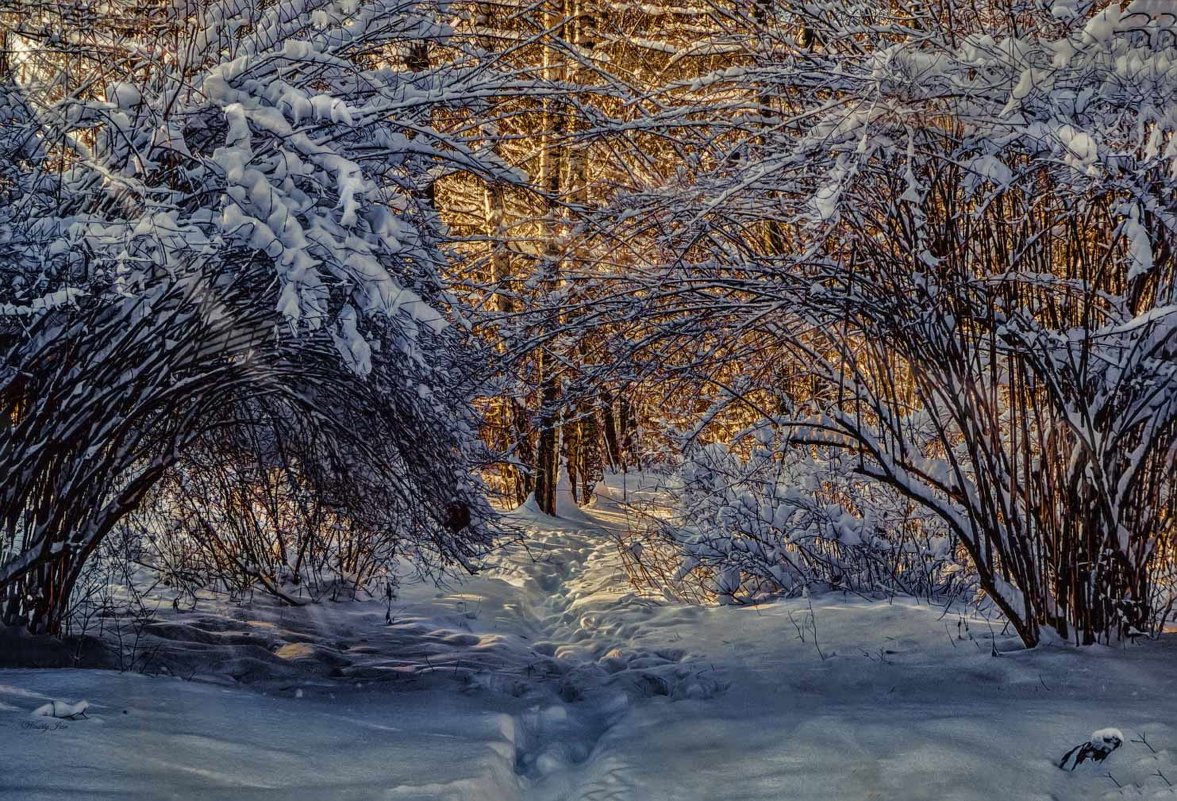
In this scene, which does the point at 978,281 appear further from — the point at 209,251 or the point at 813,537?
the point at 813,537

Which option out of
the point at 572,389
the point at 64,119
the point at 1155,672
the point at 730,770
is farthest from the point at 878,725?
the point at 64,119

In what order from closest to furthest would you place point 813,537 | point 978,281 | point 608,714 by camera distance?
point 978,281, point 608,714, point 813,537

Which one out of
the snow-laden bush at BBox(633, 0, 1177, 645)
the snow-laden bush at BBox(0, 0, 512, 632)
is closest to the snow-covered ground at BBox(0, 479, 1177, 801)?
the snow-laden bush at BBox(633, 0, 1177, 645)

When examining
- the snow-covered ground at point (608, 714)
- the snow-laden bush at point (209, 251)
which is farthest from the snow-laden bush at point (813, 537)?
the snow-laden bush at point (209, 251)

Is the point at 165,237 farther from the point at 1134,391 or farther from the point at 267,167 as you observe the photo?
the point at 1134,391

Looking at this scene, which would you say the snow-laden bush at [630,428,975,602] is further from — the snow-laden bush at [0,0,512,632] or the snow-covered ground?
the snow-laden bush at [0,0,512,632]

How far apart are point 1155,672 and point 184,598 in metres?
6.68

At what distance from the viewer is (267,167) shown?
4.09m

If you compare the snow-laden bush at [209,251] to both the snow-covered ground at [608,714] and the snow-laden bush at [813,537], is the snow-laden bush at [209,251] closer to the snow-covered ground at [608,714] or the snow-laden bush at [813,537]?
the snow-covered ground at [608,714]

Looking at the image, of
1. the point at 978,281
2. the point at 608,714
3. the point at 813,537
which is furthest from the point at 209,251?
the point at 813,537

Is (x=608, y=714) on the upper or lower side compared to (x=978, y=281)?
lower

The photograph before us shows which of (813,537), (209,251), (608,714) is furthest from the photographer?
(813,537)

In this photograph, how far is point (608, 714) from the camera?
203 inches

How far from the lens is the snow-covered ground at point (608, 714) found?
3398 mm
